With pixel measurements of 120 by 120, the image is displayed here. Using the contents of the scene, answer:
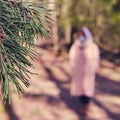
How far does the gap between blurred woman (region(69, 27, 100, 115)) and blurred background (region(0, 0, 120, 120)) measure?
41cm

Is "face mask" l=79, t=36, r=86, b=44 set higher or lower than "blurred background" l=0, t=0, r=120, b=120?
higher

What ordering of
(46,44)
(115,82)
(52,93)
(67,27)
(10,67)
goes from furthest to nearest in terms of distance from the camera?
1. (46,44)
2. (67,27)
3. (115,82)
4. (52,93)
5. (10,67)

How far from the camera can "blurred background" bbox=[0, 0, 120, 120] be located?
7.64m

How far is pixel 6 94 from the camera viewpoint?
1.15 metres

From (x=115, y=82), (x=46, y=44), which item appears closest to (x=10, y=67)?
(x=115, y=82)

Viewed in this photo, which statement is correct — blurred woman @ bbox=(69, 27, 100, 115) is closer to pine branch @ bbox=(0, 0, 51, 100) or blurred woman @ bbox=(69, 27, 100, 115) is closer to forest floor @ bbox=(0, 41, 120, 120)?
forest floor @ bbox=(0, 41, 120, 120)

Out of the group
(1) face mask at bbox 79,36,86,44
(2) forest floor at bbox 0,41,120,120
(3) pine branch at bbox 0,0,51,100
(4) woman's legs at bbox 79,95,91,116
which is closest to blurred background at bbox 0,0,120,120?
(2) forest floor at bbox 0,41,120,120

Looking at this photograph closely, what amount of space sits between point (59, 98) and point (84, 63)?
1.56 metres

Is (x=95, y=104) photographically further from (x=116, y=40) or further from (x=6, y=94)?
(x=6, y=94)

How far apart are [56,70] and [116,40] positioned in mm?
1685

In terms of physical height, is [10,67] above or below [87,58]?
above

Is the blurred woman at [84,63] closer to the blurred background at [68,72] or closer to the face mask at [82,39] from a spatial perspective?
the face mask at [82,39]

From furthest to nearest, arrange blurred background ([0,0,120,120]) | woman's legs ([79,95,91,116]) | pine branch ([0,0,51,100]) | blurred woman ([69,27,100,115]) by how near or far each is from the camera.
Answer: blurred background ([0,0,120,120]) → woman's legs ([79,95,91,116]) → blurred woman ([69,27,100,115]) → pine branch ([0,0,51,100])

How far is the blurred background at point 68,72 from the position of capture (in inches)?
301
